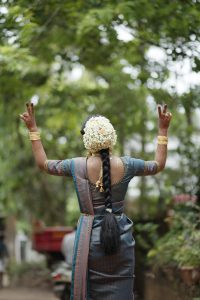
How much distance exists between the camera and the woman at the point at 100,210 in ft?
18.0

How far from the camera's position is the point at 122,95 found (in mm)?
15898

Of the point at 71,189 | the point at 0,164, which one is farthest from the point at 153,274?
the point at 71,189

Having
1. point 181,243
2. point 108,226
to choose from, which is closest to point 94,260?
point 108,226

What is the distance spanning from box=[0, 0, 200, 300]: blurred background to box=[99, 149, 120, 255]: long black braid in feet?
10.5

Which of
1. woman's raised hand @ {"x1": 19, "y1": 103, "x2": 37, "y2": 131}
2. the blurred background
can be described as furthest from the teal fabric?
the blurred background

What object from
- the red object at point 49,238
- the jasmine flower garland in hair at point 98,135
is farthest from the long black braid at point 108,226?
the red object at point 49,238

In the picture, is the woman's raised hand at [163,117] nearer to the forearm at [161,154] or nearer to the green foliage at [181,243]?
the forearm at [161,154]

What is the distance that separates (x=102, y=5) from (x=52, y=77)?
6570 millimetres

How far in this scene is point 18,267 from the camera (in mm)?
23578

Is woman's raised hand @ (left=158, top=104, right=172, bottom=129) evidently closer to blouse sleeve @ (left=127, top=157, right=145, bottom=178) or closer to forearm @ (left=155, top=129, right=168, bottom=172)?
forearm @ (left=155, top=129, right=168, bottom=172)

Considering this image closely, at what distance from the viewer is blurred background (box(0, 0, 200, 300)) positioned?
9117 mm

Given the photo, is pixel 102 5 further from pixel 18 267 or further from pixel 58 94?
pixel 18 267

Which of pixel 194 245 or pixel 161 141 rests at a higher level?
pixel 161 141

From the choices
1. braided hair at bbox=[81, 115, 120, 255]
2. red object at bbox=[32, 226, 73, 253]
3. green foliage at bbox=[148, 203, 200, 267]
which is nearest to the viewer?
braided hair at bbox=[81, 115, 120, 255]
